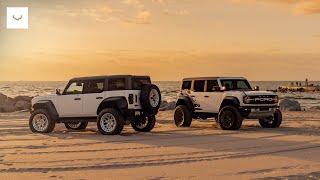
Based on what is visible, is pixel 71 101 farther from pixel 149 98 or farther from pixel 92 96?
pixel 149 98

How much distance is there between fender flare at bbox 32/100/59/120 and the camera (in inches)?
727

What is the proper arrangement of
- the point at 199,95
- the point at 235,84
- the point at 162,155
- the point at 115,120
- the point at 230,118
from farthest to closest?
the point at 199,95 < the point at 235,84 < the point at 230,118 < the point at 115,120 < the point at 162,155

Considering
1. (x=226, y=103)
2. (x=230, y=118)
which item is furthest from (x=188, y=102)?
(x=230, y=118)

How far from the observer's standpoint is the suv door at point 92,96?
17656 millimetres

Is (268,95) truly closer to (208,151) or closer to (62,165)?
(208,151)

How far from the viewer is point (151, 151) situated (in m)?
12.8

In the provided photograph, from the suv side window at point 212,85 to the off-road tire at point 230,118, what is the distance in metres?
1.16

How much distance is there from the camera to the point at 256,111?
19.2 m

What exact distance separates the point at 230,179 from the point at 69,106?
397 inches

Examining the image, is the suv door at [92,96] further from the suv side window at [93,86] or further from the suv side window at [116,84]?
the suv side window at [116,84]

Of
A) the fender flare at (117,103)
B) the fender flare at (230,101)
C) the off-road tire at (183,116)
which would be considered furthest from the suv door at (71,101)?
the fender flare at (230,101)

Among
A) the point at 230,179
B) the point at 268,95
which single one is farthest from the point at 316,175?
the point at 268,95

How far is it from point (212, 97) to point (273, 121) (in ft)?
8.19

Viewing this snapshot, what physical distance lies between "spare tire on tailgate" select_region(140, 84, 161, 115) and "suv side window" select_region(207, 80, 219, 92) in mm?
3155
